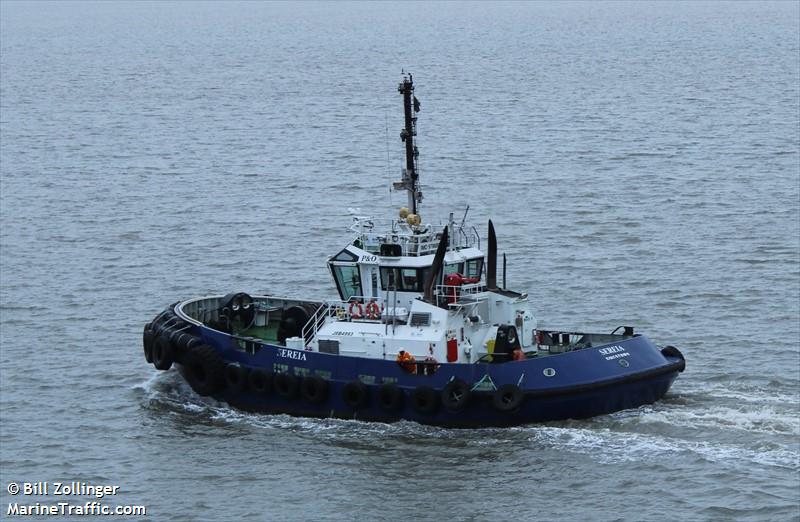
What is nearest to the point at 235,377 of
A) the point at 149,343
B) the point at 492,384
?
the point at 149,343

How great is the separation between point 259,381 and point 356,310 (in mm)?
2338

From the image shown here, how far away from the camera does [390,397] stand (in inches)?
1156

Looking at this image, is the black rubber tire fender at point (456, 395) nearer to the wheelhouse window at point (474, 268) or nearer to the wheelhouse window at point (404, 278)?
the wheelhouse window at point (404, 278)

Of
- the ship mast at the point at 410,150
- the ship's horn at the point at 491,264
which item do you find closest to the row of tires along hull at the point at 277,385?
the ship's horn at the point at 491,264

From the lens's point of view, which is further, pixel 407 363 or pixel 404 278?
pixel 404 278

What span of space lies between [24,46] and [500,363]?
120311 millimetres

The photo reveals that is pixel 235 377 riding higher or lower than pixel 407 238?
lower

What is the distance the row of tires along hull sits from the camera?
94.7ft

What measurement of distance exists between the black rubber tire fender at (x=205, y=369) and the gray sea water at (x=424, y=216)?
0.49 meters

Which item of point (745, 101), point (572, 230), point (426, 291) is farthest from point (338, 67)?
point (426, 291)

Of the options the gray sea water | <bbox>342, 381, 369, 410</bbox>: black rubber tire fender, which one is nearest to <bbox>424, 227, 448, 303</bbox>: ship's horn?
<bbox>342, 381, 369, 410</bbox>: black rubber tire fender

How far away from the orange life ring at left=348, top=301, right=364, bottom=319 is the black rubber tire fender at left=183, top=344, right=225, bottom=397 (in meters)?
2.79

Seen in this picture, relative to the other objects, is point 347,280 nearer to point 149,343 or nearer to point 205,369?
point 205,369

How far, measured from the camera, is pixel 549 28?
15400cm
